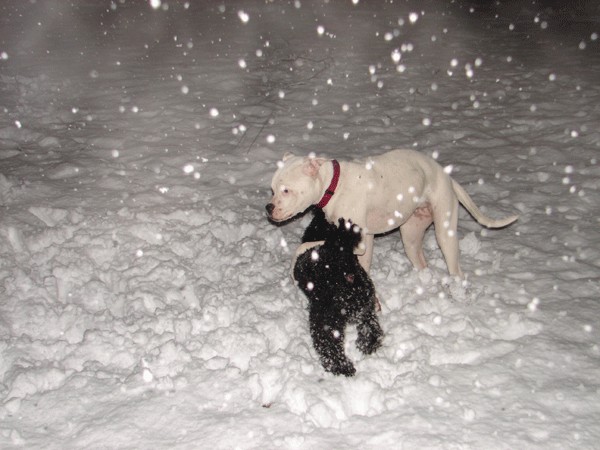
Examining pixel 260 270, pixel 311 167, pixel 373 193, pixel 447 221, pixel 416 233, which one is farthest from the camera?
pixel 260 270

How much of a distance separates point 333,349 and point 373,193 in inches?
45.4

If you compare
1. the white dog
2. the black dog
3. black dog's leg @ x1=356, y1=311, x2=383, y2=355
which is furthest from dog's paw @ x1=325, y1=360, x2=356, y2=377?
the white dog

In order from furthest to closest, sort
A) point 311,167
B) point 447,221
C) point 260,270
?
point 260,270 → point 447,221 → point 311,167

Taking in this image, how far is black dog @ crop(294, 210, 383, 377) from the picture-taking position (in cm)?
297

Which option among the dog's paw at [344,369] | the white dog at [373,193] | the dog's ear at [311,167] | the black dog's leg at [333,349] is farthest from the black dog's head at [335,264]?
the dog's paw at [344,369]

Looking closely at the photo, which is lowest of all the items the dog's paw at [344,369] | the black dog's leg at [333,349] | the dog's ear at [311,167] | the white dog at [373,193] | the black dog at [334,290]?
the dog's paw at [344,369]

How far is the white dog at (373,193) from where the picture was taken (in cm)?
312

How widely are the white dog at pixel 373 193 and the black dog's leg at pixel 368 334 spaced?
1.52 ft

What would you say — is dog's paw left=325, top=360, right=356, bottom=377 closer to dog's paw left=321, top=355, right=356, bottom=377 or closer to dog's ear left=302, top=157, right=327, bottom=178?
dog's paw left=321, top=355, right=356, bottom=377

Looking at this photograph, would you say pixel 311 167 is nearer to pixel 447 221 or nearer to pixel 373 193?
pixel 373 193

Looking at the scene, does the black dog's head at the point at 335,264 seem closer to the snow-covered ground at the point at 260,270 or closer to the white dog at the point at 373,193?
the white dog at the point at 373,193

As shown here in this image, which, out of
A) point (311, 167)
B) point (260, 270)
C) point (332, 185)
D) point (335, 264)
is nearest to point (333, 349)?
point (335, 264)

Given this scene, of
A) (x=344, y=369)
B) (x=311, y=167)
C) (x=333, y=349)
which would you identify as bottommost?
(x=344, y=369)

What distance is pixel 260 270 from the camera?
4.16 meters
